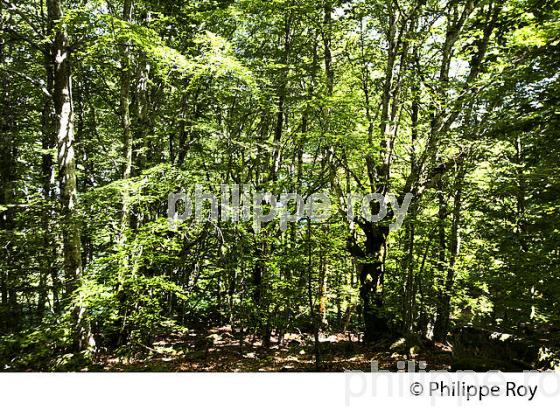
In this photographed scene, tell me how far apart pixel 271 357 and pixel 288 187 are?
4.07m

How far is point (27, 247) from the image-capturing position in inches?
262

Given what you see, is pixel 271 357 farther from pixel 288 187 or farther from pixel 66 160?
pixel 66 160

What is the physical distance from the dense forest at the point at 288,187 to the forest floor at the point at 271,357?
0.08 m

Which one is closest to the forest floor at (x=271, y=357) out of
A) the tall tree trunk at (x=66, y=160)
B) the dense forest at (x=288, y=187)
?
the dense forest at (x=288, y=187)

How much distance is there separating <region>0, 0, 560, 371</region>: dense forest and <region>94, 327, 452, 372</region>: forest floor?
0.26 feet

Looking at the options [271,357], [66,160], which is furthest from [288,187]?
[66,160]

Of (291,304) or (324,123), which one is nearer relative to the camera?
(324,123)

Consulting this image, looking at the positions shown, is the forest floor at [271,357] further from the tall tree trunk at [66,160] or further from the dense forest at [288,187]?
the tall tree trunk at [66,160]

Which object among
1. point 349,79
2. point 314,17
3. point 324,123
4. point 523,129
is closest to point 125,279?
point 324,123

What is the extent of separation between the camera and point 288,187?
7820 mm

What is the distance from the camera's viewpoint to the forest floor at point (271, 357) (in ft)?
22.7

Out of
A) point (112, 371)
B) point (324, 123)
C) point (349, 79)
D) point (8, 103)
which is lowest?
point (112, 371)

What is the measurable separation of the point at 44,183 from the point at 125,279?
17.0 feet
